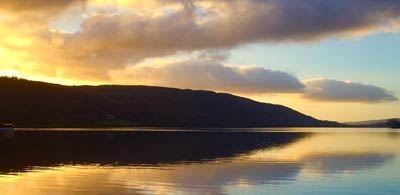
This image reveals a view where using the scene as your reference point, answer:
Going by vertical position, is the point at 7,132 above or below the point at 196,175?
above

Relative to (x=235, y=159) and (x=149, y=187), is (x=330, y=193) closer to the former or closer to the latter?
(x=149, y=187)

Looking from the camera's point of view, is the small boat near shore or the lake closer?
the lake

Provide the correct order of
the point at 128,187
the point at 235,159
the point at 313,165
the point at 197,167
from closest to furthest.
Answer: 1. the point at 128,187
2. the point at 197,167
3. the point at 313,165
4. the point at 235,159

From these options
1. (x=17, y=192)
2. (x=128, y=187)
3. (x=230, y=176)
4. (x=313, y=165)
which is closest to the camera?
(x=17, y=192)

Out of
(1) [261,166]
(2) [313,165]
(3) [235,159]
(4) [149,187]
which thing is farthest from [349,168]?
(4) [149,187]

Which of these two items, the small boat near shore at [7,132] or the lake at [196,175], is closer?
the lake at [196,175]

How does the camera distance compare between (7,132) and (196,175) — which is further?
(7,132)

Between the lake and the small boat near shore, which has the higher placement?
the small boat near shore

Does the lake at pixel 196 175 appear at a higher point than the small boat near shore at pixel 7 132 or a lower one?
lower

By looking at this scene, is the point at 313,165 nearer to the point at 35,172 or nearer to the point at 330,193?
the point at 330,193

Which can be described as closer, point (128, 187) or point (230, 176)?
point (128, 187)

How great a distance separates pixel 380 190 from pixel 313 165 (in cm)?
1852

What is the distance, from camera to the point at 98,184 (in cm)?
3841

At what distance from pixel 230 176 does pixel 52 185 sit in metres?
13.9
